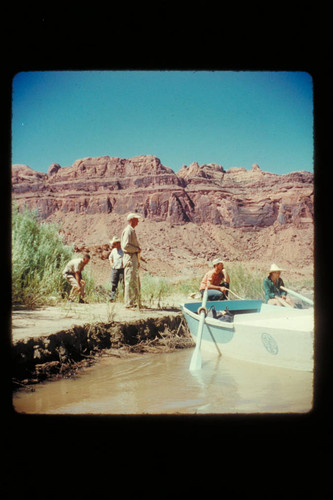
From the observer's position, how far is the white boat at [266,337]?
5699 mm

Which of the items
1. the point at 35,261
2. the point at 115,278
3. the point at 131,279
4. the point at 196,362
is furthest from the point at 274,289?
the point at 35,261

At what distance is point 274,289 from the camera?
7.53 m

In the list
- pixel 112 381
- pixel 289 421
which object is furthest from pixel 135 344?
pixel 289 421

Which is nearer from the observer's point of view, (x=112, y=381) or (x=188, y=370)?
(x=112, y=381)

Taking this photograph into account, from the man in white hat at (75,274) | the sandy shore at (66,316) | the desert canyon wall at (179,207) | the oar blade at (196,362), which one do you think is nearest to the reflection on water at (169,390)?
the oar blade at (196,362)

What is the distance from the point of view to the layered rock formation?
143 feet

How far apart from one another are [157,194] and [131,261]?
3747 centimetres

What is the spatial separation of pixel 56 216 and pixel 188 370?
37.6m

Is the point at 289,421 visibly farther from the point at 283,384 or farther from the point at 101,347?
the point at 101,347

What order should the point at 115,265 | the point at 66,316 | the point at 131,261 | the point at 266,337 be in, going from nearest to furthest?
the point at 266,337
the point at 66,316
the point at 131,261
the point at 115,265

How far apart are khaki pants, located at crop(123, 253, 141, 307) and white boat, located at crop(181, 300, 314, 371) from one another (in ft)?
3.13

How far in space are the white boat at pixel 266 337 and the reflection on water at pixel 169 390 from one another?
15 cm

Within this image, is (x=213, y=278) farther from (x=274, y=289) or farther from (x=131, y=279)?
(x=131, y=279)

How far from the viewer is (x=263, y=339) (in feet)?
19.7
